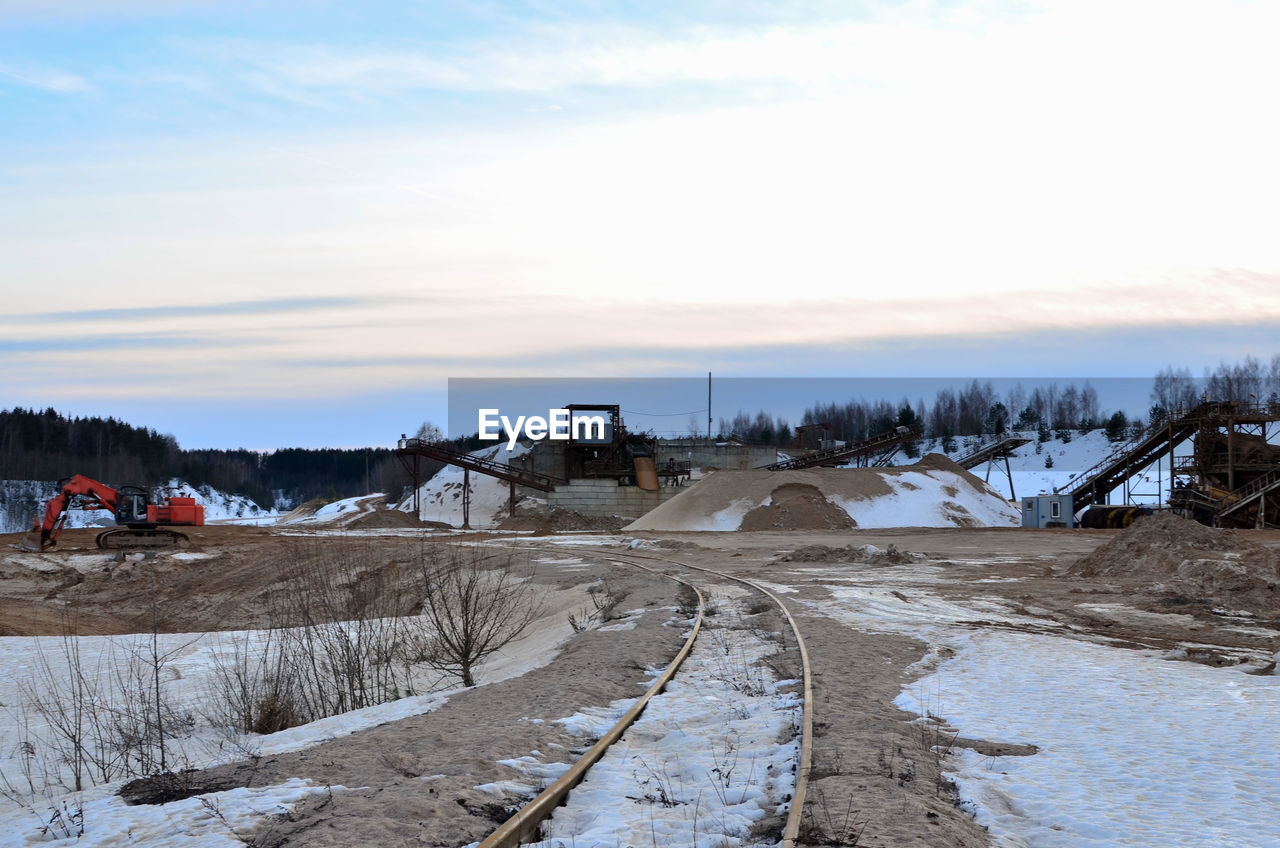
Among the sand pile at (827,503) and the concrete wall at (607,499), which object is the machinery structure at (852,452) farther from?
the concrete wall at (607,499)

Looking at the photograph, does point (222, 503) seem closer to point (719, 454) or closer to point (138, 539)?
point (719, 454)

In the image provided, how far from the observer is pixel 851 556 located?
30844 mm

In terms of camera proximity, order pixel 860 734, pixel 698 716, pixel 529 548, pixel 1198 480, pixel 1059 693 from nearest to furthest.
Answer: pixel 860 734 < pixel 698 716 < pixel 1059 693 < pixel 529 548 < pixel 1198 480

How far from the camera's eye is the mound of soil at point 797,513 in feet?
159

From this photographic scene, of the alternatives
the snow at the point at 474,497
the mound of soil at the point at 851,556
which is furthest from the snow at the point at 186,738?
the snow at the point at 474,497

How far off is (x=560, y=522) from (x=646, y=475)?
7827mm

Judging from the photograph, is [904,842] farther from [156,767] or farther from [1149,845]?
[156,767]

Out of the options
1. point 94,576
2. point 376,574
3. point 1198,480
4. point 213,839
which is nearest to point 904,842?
point 213,839

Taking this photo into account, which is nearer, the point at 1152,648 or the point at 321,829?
the point at 321,829

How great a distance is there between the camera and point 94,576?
3750 cm

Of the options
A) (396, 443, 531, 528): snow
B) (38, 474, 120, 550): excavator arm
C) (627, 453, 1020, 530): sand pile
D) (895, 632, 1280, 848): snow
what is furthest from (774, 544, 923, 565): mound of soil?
(396, 443, 531, 528): snow

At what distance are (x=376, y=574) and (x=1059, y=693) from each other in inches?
514

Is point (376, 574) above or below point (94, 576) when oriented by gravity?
above

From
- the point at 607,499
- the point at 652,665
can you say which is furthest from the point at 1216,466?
the point at 652,665
